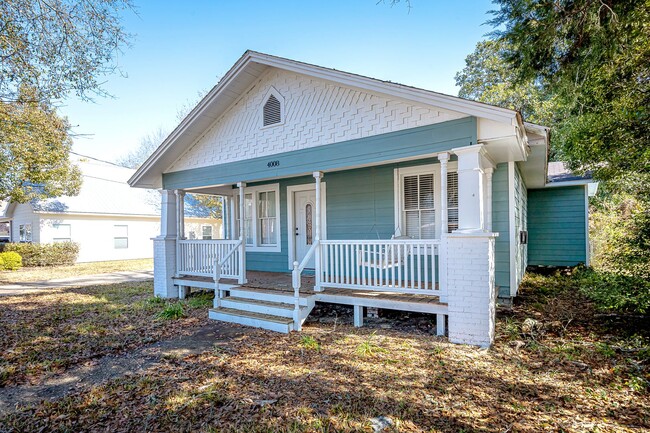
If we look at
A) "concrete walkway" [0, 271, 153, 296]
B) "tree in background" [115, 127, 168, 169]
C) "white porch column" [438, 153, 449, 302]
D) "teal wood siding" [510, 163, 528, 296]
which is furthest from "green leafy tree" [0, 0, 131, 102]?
"tree in background" [115, 127, 168, 169]

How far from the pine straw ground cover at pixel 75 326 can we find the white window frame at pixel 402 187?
4.36 metres

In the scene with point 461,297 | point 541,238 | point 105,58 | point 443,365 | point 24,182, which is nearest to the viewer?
point 443,365

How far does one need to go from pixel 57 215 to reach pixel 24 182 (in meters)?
2.05


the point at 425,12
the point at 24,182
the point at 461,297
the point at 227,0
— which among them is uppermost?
the point at 227,0

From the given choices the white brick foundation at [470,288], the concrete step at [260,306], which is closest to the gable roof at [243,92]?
the white brick foundation at [470,288]

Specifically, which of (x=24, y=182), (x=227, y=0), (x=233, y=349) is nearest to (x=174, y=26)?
(x=227, y=0)

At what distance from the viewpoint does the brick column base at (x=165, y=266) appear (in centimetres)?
857

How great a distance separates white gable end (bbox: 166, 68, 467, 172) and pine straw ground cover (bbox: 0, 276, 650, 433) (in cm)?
341

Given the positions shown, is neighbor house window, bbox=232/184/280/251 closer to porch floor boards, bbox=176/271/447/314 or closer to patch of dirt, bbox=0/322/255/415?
porch floor boards, bbox=176/271/447/314

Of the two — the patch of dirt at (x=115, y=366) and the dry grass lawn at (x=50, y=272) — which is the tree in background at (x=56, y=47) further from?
the dry grass lawn at (x=50, y=272)

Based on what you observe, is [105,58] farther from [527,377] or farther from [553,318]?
[553,318]

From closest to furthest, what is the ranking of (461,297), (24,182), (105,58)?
(461,297), (105,58), (24,182)

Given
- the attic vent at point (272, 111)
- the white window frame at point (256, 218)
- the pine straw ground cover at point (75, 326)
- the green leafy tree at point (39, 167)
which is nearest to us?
the pine straw ground cover at point (75, 326)

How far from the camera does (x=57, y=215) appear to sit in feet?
57.1
